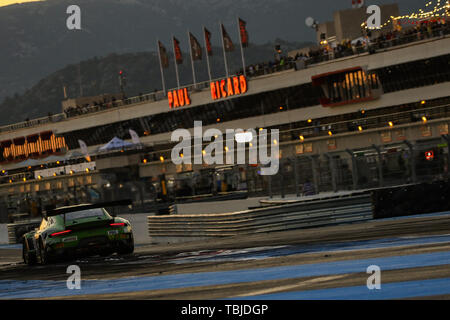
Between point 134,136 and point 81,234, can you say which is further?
point 134,136

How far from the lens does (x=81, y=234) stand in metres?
17.5

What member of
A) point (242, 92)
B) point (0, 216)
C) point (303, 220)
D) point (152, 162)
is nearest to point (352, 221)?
point (303, 220)

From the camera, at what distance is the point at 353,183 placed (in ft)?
80.2

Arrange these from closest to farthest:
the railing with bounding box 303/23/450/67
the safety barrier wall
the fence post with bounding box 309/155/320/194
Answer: the fence post with bounding box 309/155/320/194 < the safety barrier wall < the railing with bounding box 303/23/450/67

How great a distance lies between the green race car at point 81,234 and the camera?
17469 mm

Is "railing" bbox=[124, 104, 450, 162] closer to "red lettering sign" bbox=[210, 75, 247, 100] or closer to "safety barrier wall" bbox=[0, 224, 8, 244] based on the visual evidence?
"red lettering sign" bbox=[210, 75, 247, 100]

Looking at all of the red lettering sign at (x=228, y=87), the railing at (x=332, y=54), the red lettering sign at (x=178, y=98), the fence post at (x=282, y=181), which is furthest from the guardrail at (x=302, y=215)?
the red lettering sign at (x=178, y=98)

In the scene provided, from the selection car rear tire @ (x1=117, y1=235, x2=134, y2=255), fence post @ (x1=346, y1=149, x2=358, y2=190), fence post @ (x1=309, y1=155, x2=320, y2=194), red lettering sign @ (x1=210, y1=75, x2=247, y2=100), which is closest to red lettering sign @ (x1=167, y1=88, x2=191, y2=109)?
red lettering sign @ (x1=210, y1=75, x2=247, y2=100)

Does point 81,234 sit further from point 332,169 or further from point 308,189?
point 308,189

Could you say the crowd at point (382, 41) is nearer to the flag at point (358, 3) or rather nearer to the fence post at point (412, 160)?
the flag at point (358, 3)

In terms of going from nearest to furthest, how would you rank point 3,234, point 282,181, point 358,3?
point 282,181, point 3,234, point 358,3

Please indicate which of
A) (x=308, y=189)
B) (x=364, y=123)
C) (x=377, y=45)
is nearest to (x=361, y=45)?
(x=377, y=45)

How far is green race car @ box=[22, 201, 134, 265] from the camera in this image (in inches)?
688

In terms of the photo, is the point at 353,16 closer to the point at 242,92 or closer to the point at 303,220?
the point at 242,92
